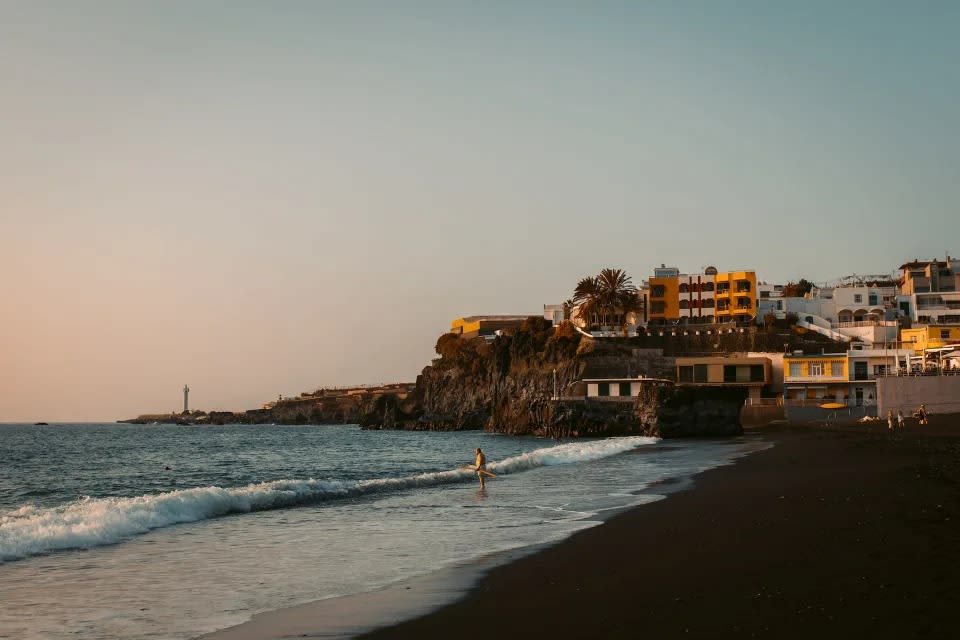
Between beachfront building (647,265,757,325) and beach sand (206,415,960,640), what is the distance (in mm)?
91006

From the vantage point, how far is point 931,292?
10988cm

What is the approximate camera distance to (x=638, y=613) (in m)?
9.63

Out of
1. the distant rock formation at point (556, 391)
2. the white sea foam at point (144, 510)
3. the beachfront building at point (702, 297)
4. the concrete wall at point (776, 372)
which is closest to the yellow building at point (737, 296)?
the beachfront building at point (702, 297)

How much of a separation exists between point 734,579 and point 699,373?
272 ft

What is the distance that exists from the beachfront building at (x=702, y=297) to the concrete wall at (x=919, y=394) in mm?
36411

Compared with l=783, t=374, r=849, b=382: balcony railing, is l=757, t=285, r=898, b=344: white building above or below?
above

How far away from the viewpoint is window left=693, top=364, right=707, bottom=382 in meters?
90.7

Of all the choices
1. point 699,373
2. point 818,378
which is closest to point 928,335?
point 818,378

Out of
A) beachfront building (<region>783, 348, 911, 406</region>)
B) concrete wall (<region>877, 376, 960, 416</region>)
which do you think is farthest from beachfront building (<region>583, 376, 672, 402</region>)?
concrete wall (<region>877, 376, 960, 416</region>)

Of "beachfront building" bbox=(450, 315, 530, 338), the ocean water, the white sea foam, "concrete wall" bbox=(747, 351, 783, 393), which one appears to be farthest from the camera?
"beachfront building" bbox=(450, 315, 530, 338)

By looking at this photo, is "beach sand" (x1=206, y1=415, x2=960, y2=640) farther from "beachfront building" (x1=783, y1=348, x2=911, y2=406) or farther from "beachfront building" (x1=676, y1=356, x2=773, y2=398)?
"beachfront building" (x1=783, y1=348, x2=911, y2=406)

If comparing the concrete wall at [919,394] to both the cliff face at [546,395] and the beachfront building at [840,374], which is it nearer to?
the cliff face at [546,395]

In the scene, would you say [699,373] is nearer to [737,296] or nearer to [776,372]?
[776,372]

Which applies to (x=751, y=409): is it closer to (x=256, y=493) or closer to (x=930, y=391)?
(x=930, y=391)
